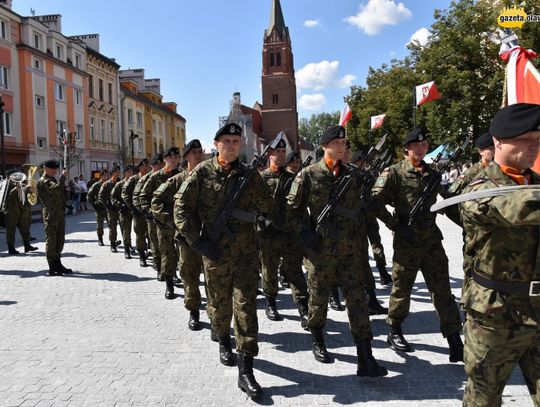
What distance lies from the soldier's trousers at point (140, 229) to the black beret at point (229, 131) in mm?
5712

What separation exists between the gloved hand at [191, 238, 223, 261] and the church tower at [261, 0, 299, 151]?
75.5 meters

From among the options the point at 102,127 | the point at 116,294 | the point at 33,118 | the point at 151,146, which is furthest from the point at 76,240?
the point at 151,146

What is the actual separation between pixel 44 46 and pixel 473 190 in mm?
38540

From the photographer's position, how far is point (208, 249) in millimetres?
3908

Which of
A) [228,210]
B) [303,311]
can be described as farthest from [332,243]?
[303,311]

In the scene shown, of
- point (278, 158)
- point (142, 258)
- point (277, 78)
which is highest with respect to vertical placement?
point (277, 78)

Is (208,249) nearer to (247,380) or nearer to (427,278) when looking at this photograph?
(247,380)

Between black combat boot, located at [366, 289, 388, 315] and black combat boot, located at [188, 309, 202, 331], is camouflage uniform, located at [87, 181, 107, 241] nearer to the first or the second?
black combat boot, located at [188, 309, 202, 331]

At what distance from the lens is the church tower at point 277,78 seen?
3118 inches

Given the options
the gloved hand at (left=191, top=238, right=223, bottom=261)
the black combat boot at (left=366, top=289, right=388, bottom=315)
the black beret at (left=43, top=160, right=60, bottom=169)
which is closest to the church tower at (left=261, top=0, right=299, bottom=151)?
the black beret at (left=43, top=160, right=60, bottom=169)

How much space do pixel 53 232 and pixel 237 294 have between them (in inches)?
235

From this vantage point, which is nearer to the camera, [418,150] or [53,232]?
[418,150]

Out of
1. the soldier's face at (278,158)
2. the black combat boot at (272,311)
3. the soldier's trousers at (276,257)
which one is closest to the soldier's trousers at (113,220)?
the soldier's face at (278,158)

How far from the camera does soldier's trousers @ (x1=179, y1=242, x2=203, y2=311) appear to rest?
5689 millimetres
